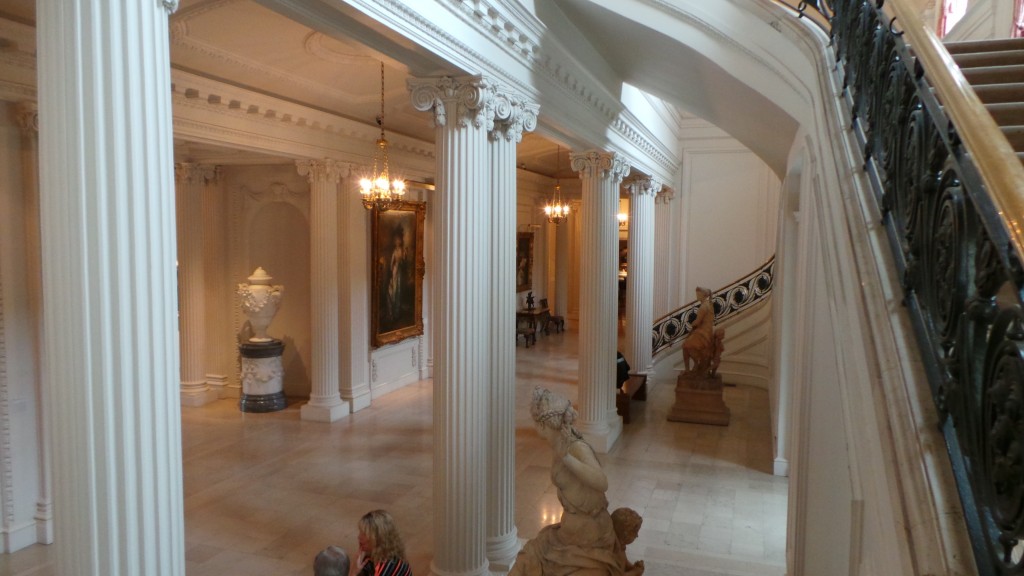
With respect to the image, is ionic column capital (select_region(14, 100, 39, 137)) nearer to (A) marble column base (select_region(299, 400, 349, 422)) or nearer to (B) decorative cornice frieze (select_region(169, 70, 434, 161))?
(B) decorative cornice frieze (select_region(169, 70, 434, 161))

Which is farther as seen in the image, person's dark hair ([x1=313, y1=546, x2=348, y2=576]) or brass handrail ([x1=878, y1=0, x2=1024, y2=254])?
person's dark hair ([x1=313, y1=546, x2=348, y2=576])

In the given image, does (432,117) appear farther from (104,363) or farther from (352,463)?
(352,463)

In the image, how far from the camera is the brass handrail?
1.28 metres

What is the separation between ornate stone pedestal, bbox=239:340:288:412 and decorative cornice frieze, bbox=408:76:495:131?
7.25 metres

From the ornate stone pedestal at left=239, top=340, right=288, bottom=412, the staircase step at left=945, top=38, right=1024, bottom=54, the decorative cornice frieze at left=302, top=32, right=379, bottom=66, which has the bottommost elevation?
the ornate stone pedestal at left=239, top=340, right=288, bottom=412

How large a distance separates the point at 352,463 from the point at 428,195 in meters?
6.57

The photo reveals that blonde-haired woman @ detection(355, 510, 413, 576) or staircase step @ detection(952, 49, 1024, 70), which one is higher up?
staircase step @ detection(952, 49, 1024, 70)

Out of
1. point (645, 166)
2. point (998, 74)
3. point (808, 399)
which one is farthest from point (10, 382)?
point (645, 166)

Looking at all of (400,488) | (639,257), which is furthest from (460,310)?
(639,257)

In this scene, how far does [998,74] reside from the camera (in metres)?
3.71

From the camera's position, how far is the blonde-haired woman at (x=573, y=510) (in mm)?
4008

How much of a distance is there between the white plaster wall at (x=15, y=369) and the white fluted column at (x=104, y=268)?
4.85 m

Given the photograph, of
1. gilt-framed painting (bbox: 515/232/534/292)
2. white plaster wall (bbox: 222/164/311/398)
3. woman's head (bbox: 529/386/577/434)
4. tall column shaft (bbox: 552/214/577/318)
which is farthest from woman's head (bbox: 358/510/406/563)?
tall column shaft (bbox: 552/214/577/318)

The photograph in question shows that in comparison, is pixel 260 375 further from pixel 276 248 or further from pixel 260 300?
pixel 276 248
